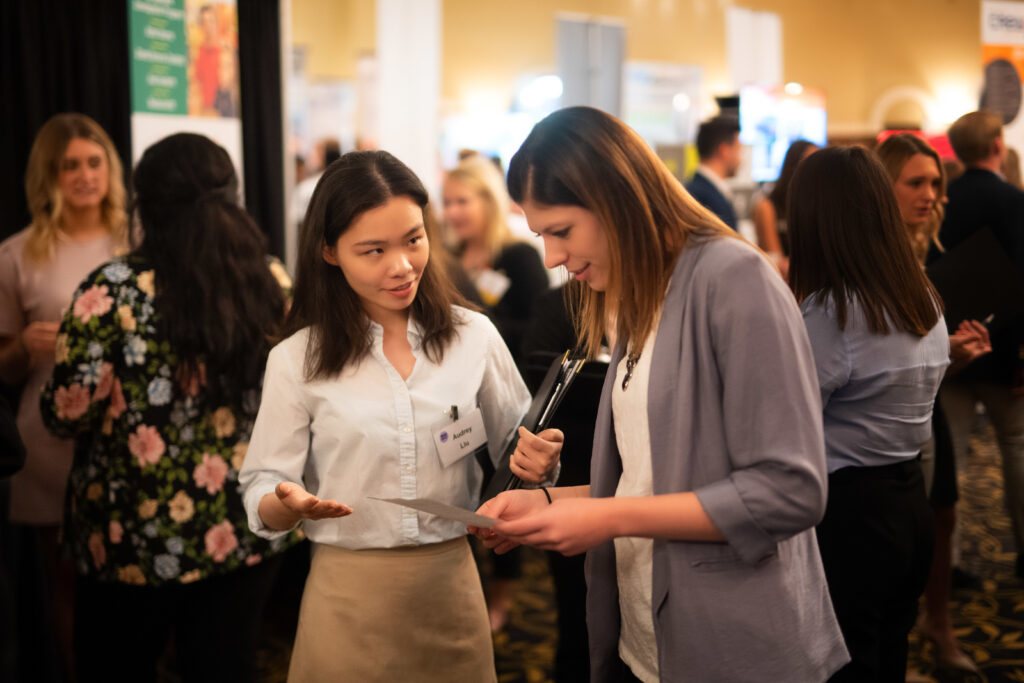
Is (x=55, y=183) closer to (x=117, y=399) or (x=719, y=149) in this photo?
(x=117, y=399)

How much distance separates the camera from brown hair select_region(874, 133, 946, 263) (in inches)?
112

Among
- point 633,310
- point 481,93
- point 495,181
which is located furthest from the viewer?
point 481,93

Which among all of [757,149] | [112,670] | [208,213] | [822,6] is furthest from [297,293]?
[822,6]

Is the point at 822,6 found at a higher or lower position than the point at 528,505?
higher

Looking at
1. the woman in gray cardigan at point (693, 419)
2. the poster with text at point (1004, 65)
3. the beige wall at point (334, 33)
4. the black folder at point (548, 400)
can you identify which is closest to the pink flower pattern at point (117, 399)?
the black folder at point (548, 400)

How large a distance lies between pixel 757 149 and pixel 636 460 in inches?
385

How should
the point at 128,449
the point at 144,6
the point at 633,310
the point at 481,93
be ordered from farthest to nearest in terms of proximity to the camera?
the point at 481,93 → the point at 144,6 → the point at 128,449 → the point at 633,310

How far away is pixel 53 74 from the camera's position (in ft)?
10.9

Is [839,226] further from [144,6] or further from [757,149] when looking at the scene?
[757,149]

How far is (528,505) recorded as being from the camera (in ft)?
4.70

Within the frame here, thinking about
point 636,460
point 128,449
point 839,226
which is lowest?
point 128,449

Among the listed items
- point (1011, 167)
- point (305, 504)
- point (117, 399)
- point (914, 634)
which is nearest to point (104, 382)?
point (117, 399)

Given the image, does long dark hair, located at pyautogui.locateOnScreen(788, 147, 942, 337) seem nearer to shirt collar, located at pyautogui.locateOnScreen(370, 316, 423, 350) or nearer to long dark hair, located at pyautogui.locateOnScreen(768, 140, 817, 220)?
shirt collar, located at pyautogui.locateOnScreen(370, 316, 423, 350)

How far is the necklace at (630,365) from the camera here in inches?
51.2
